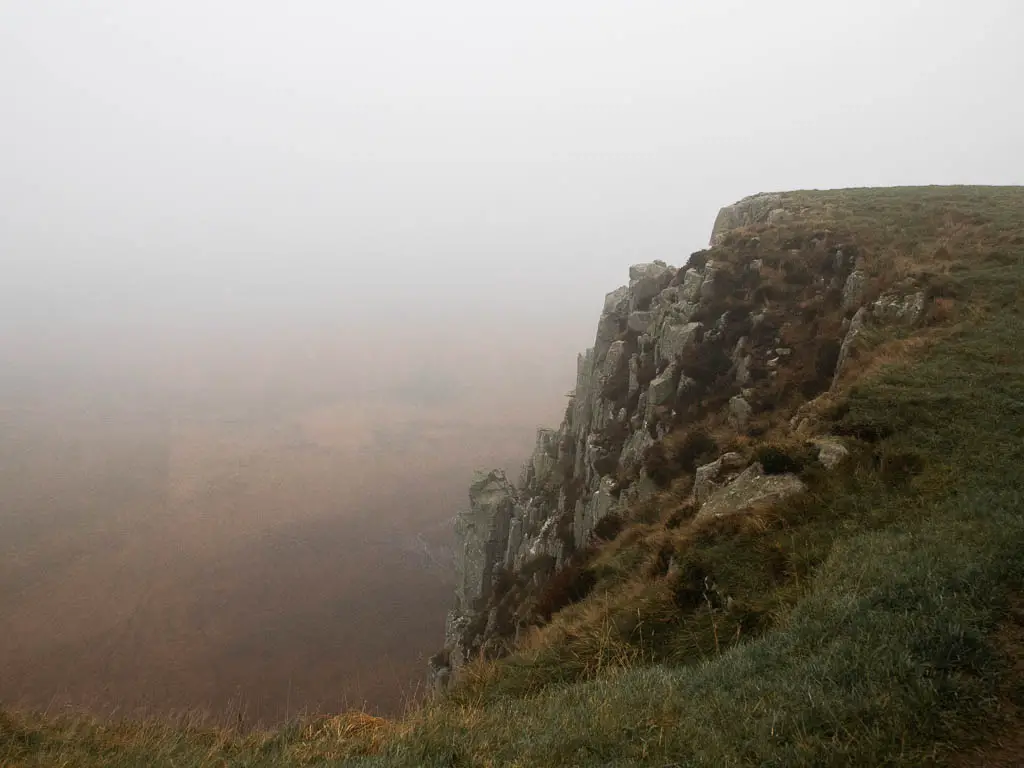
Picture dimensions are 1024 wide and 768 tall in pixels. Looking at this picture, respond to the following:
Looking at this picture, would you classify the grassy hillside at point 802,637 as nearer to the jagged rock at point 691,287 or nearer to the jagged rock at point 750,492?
the jagged rock at point 750,492

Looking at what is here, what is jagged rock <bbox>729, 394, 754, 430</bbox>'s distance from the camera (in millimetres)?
17484

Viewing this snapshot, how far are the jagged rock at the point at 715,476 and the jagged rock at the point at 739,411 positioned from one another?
4.67m

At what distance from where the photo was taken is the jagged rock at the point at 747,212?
34969 millimetres

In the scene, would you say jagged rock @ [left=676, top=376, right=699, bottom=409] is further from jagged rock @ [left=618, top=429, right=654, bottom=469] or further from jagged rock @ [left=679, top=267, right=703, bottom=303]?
jagged rock @ [left=679, top=267, right=703, bottom=303]

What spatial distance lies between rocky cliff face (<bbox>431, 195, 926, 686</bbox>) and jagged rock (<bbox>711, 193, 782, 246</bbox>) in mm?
154

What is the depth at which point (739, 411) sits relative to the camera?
1803 centimetres

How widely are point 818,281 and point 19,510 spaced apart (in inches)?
3963

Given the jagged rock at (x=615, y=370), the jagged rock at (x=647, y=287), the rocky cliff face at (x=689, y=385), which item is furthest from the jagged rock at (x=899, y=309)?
the jagged rock at (x=647, y=287)

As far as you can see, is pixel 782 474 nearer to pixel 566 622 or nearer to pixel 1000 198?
pixel 566 622

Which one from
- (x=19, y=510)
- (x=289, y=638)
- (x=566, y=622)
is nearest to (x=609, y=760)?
(x=566, y=622)

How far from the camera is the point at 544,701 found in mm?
7449

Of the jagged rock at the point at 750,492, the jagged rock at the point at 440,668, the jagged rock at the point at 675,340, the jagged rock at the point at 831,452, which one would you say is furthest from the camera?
the jagged rock at the point at 440,668

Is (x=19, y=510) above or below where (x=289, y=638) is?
above

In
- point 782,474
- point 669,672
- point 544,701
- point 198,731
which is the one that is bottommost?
point 198,731
